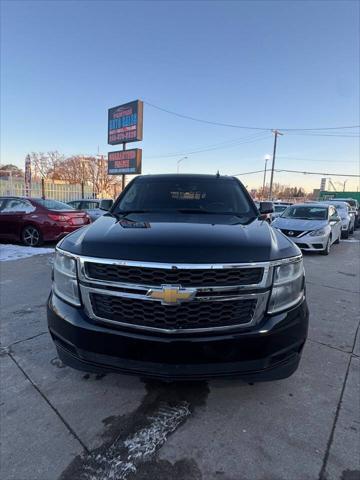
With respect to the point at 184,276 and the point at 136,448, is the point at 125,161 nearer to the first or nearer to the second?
the point at 184,276

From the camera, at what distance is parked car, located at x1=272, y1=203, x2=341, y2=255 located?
914 cm

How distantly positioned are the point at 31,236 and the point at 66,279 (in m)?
7.80

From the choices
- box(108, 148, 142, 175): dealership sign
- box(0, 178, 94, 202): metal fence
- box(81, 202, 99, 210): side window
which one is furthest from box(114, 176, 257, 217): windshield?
box(0, 178, 94, 202): metal fence

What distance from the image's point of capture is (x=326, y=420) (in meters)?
2.26

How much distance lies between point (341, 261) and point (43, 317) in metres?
7.51

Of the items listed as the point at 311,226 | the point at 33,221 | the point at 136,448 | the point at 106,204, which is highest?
the point at 106,204

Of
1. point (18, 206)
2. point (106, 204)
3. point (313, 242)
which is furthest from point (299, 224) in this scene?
point (18, 206)

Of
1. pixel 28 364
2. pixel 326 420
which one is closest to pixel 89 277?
pixel 28 364

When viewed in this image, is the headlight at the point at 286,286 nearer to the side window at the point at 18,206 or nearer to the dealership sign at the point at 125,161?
the side window at the point at 18,206

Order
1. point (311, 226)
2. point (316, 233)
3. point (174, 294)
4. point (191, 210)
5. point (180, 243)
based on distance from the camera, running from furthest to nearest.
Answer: point (311, 226)
point (316, 233)
point (191, 210)
point (180, 243)
point (174, 294)

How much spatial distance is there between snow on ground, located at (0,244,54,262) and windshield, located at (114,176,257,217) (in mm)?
4952

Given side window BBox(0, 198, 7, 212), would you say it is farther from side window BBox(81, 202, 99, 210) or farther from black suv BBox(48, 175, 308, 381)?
black suv BBox(48, 175, 308, 381)

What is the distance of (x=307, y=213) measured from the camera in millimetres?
10672

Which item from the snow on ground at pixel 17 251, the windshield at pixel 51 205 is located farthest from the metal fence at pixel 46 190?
the snow on ground at pixel 17 251
